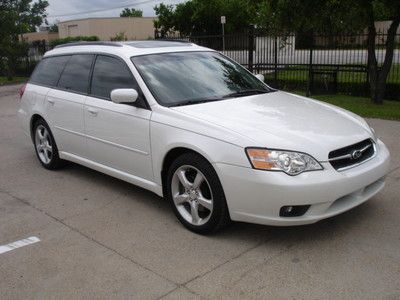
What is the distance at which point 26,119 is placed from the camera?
702 cm

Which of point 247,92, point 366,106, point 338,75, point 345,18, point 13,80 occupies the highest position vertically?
point 345,18

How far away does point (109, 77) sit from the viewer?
548cm

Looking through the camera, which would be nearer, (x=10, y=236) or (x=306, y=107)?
(x=10, y=236)

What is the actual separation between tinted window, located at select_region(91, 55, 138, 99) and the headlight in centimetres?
169

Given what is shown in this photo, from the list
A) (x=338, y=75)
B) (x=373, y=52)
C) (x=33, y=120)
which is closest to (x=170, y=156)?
(x=33, y=120)

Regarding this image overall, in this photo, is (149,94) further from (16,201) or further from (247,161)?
(16,201)

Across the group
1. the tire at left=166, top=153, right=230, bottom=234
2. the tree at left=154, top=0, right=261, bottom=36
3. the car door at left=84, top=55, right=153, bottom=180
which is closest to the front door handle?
the car door at left=84, top=55, right=153, bottom=180

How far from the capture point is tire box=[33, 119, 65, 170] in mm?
6534

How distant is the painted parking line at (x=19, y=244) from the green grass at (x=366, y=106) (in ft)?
23.3

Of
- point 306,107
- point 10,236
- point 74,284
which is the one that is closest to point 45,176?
point 10,236

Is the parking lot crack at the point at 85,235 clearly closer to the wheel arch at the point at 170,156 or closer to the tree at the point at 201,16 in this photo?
the wheel arch at the point at 170,156

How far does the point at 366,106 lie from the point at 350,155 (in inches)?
286

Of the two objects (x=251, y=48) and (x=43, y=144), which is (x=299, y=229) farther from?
(x=251, y=48)

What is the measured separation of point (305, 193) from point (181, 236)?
123 centimetres
